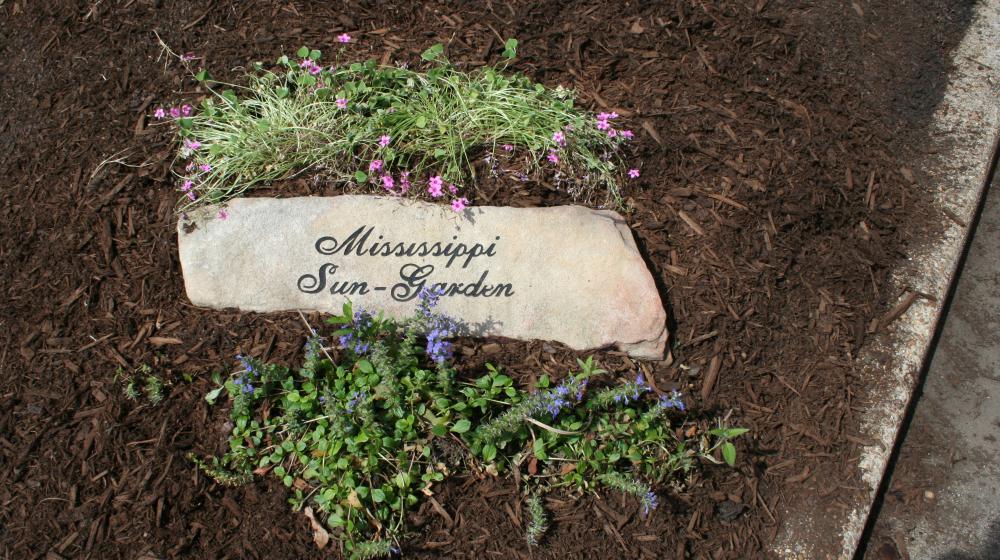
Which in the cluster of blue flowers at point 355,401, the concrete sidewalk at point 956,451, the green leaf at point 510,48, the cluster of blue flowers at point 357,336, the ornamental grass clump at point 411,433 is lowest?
the concrete sidewalk at point 956,451

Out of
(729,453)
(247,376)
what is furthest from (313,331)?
(729,453)

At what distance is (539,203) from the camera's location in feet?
10.4

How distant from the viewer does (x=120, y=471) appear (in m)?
2.63

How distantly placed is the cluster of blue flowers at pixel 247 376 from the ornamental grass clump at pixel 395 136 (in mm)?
849

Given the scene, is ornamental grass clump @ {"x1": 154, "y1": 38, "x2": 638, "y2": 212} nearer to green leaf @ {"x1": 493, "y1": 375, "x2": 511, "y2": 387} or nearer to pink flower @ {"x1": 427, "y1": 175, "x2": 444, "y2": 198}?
pink flower @ {"x1": 427, "y1": 175, "x2": 444, "y2": 198}

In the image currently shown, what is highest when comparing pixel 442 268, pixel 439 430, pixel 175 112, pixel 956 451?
pixel 175 112

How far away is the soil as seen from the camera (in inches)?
103

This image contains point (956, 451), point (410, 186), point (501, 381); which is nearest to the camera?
point (501, 381)

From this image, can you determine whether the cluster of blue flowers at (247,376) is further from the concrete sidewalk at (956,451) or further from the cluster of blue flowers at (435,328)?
the concrete sidewalk at (956,451)

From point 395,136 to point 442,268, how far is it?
2.33ft

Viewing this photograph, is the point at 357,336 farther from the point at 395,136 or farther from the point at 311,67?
the point at 311,67

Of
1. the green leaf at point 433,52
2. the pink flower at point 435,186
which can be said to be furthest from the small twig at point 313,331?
the green leaf at point 433,52

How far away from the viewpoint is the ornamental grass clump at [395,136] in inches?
124

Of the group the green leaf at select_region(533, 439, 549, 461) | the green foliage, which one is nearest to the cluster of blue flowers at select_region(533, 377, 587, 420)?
the green leaf at select_region(533, 439, 549, 461)
